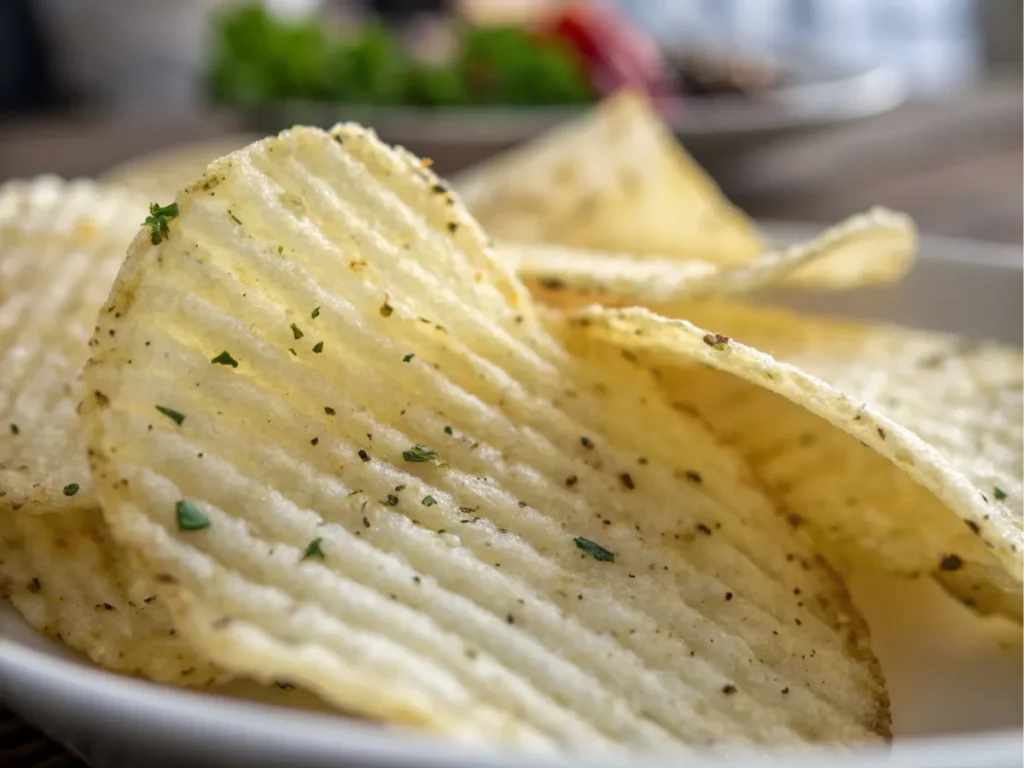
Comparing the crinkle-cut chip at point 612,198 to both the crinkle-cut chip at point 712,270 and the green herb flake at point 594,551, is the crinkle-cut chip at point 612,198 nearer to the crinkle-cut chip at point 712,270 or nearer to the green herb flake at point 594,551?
the crinkle-cut chip at point 712,270

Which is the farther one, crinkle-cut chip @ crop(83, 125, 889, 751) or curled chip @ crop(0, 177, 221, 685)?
curled chip @ crop(0, 177, 221, 685)

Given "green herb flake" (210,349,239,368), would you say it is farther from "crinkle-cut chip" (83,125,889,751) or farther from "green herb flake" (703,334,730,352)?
"green herb flake" (703,334,730,352)

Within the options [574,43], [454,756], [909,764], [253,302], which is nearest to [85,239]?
[253,302]

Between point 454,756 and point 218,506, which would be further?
point 218,506

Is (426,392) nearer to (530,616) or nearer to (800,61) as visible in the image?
(530,616)

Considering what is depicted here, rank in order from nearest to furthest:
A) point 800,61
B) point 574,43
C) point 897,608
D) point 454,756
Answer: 1. point 454,756
2. point 897,608
3. point 574,43
4. point 800,61

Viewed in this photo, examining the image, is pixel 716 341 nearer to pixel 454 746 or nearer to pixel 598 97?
pixel 454 746

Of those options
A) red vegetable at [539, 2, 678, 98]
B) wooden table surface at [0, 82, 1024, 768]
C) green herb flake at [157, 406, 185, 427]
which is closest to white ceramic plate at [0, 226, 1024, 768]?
green herb flake at [157, 406, 185, 427]
